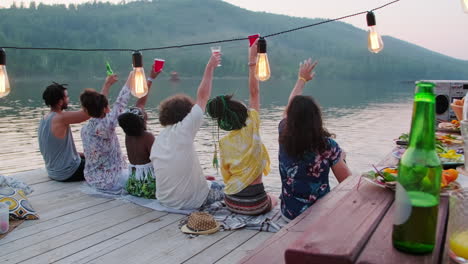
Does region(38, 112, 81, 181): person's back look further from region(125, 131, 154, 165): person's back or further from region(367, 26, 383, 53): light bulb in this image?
region(367, 26, 383, 53): light bulb

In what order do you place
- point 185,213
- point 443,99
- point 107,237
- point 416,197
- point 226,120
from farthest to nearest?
point 443,99, point 185,213, point 226,120, point 107,237, point 416,197

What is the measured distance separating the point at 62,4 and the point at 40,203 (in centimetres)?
9864

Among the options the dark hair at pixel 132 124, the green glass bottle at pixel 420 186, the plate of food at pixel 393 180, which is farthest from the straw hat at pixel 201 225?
the green glass bottle at pixel 420 186

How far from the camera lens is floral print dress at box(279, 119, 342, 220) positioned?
2752mm

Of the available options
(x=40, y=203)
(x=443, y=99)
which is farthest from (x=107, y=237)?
(x=443, y=99)

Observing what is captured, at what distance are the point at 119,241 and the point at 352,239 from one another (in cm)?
249

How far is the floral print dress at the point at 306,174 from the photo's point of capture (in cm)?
275

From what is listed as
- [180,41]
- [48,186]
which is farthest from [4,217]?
[180,41]

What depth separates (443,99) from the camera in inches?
167

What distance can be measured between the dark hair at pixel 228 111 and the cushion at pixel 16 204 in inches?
69.7

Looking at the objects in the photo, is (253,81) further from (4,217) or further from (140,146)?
(4,217)

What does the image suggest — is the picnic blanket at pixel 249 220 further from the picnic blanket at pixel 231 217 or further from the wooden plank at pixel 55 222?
the wooden plank at pixel 55 222

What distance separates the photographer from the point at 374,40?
4.00m

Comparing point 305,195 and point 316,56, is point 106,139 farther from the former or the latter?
point 316,56
